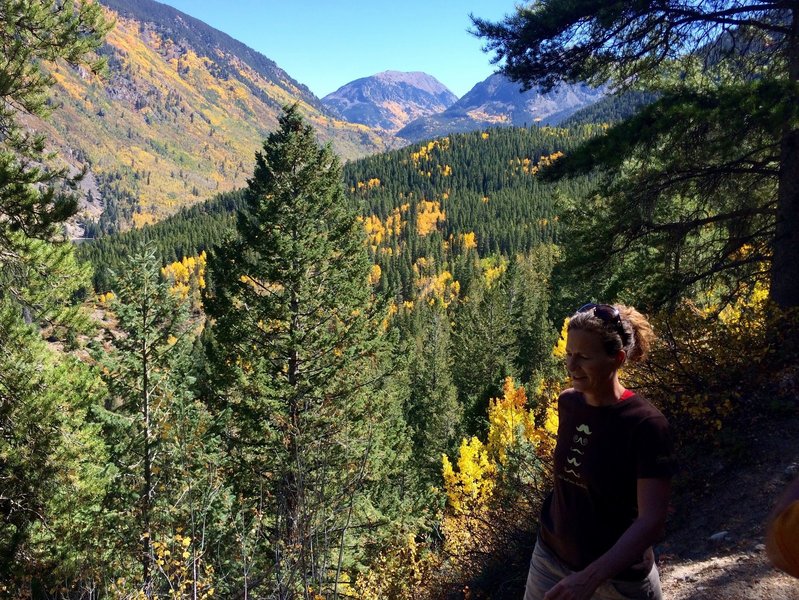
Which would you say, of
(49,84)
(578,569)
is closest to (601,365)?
(578,569)

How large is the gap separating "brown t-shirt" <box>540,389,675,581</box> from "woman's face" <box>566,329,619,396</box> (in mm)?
96

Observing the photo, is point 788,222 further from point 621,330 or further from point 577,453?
point 577,453

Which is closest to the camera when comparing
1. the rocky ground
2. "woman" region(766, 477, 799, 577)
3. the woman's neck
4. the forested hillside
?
"woman" region(766, 477, 799, 577)

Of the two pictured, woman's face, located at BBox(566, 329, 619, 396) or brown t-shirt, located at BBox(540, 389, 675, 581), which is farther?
woman's face, located at BBox(566, 329, 619, 396)

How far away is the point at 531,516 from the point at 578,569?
388cm

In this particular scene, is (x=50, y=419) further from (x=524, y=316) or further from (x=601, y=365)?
(x=524, y=316)

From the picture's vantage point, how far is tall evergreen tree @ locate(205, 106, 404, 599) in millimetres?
9102

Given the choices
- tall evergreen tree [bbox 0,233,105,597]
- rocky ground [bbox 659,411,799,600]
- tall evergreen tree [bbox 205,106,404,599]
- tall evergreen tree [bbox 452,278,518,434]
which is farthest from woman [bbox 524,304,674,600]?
tall evergreen tree [bbox 452,278,518,434]

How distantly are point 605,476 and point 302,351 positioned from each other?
794 cm

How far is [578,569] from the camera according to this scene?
2.25 metres

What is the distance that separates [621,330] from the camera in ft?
7.39

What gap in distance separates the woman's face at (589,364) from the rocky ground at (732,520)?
102 inches

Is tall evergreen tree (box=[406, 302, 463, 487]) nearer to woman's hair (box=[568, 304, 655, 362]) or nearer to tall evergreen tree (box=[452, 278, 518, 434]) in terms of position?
tall evergreen tree (box=[452, 278, 518, 434])

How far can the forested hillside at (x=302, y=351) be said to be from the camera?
5.75 metres
